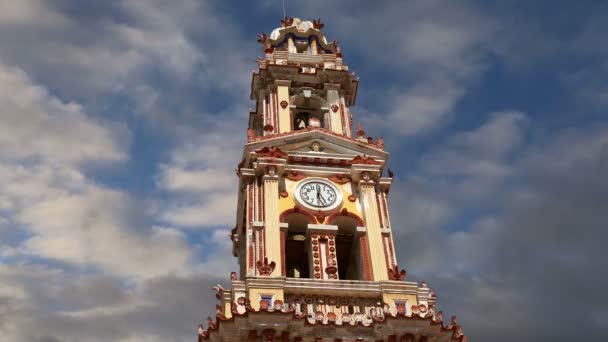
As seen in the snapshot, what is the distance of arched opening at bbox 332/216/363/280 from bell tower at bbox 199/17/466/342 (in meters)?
0.04

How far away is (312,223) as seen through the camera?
87.7 ft

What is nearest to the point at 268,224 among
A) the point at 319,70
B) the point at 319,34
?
the point at 319,70

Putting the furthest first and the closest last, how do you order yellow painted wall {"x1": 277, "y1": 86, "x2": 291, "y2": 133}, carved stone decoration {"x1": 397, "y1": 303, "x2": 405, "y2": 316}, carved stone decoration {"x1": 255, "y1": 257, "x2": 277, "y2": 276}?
yellow painted wall {"x1": 277, "y1": 86, "x2": 291, "y2": 133} < carved stone decoration {"x1": 255, "y1": 257, "x2": 277, "y2": 276} < carved stone decoration {"x1": 397, "y1": 303, "x2": 405, "y2": 316}

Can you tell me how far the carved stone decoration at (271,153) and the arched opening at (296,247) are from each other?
95.9 inches

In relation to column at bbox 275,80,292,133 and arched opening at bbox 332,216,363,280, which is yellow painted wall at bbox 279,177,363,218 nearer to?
arched opening at bbox 332,216,363,280

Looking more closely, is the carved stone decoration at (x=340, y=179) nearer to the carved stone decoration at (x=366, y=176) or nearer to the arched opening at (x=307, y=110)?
the carved stone decoration at (x=366, y=176)

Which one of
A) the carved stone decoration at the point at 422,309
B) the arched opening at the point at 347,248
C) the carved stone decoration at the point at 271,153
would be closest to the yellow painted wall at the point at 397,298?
the carved stone decoration at the point at 422,309

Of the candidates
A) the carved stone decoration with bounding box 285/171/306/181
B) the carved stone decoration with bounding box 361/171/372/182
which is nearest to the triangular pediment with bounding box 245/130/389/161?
the carved stone decoration with bounding box 285/171/306/181

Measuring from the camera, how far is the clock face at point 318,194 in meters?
27.3

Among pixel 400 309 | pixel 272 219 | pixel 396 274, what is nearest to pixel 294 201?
pixel 272 219

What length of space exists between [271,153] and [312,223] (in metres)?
3.21

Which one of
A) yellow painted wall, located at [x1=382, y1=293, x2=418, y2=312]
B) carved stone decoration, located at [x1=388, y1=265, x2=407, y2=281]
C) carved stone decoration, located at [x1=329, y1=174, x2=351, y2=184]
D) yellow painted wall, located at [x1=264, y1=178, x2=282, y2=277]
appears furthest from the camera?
carved stone decoration, located at [x1=329, y1=174, x2=351, y2=184]

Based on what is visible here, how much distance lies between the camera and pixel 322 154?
2873 cm

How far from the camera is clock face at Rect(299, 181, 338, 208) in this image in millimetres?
27328
